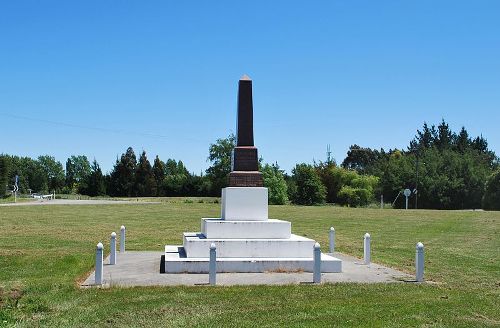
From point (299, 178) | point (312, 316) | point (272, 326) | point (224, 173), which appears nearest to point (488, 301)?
point (312, 316)

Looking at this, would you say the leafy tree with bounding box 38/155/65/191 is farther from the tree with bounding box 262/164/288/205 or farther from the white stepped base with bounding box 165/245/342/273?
the white stepped base with bounding box 165/245/342/273

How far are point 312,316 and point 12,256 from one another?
1184 cm

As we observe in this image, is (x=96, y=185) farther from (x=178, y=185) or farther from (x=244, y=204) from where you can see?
(x=244, y=204)

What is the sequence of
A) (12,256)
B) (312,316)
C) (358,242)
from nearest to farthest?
1. (312,316)
2. (12,256)
3. (358,242)

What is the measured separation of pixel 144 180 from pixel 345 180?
38881 mm

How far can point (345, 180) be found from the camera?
8219 centimetres

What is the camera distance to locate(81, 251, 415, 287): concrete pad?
43.6 ft

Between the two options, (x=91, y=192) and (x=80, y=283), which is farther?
(x=91, y=192)

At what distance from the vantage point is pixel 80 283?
1318 centimetres

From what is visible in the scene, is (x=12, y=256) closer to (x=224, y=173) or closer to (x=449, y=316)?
(x=449, y=316)

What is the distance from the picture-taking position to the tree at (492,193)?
67.8 m

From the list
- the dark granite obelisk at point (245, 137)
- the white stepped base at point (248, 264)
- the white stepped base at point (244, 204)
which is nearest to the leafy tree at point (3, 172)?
the dark granite obelisk at point (245, 137)

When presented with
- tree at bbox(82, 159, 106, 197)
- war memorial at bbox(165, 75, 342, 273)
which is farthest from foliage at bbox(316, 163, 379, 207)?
war memorial at bbox(165, 75, 342, 273)

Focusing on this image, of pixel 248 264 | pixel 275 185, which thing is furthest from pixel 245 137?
pixel 275 185
